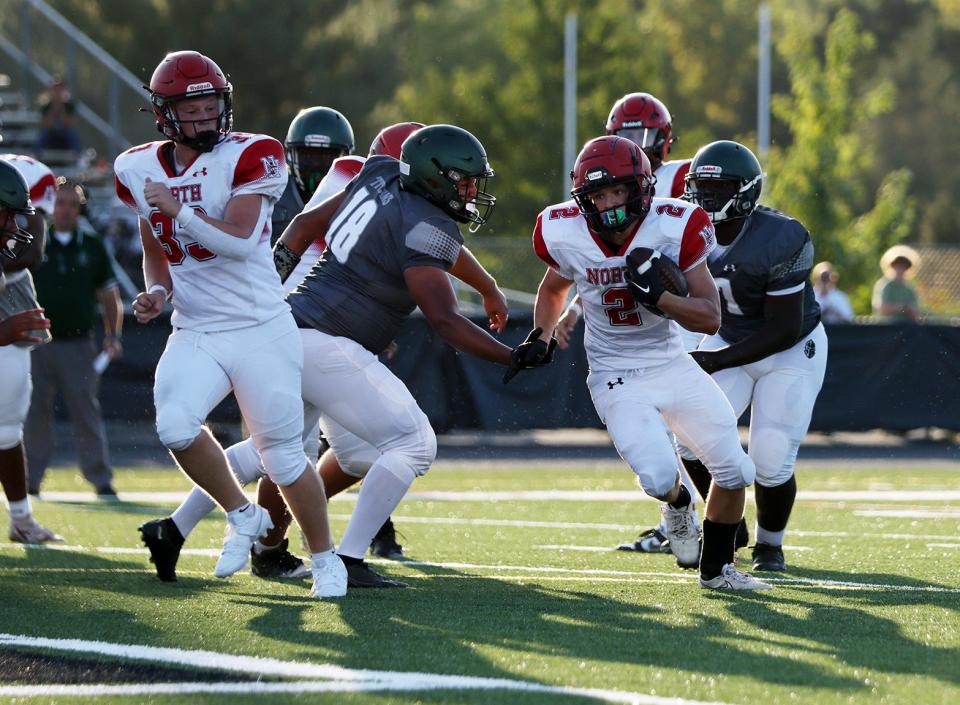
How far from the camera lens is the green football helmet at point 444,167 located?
222 inches

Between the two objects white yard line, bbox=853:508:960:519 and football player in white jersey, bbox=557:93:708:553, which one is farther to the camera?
white yard line, bbox=853:508:960:519

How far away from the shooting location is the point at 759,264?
648 centimetres

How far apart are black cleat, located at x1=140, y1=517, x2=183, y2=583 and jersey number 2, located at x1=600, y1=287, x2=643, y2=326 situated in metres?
1.81

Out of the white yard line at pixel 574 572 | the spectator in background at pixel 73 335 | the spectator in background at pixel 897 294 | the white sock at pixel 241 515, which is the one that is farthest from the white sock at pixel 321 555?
the spectator in background at pixel 897 294

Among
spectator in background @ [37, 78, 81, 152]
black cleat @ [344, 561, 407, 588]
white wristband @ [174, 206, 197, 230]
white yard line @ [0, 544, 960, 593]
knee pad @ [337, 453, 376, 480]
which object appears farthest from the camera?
spectator in background @ [37, 78, 81, 152]

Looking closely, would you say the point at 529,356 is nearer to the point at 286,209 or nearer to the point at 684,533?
the point at 684,533

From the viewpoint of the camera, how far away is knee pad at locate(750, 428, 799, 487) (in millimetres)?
6578

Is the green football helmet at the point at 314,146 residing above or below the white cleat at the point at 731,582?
above

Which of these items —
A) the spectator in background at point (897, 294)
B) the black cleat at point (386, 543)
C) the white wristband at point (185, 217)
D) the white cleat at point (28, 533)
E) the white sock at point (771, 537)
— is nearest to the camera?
the white wristband at point (185, 217)

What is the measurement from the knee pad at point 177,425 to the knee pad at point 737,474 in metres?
1.90

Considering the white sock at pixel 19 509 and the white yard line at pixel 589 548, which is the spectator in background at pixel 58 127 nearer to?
the white sock at pixel 19 509

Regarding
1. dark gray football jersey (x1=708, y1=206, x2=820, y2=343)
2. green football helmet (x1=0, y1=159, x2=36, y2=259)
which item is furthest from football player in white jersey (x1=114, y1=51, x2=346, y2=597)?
dark gray football jersey (x1=708, y1=206, x2=820, y2=343)

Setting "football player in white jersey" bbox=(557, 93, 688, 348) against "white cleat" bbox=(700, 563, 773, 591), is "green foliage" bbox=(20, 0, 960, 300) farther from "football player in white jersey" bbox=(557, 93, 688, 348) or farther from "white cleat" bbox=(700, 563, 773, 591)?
"white cleat" bbox=(700, 563, 773, 591)

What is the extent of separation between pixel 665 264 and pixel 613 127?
2.52m
